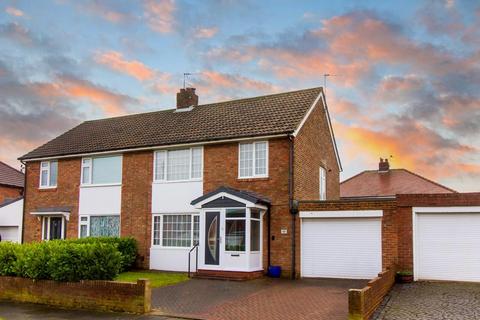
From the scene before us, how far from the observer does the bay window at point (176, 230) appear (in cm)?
2223

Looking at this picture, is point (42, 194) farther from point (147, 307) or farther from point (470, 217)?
point (470, 217)

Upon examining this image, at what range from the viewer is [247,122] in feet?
74.7

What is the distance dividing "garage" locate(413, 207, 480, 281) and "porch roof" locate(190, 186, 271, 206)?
558cm

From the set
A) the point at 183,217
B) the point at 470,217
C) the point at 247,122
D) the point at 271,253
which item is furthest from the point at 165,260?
the point at 470,217

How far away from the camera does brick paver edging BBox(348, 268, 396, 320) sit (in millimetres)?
11609

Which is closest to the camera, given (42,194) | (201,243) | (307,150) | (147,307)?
(147,307)

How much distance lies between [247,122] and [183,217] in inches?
196

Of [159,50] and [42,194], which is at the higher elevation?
[159,50]

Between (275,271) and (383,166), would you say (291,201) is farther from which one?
(383,166)

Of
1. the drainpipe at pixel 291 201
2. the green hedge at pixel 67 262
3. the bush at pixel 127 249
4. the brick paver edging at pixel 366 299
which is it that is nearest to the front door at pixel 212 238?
the drainpipe at pixel 291 201

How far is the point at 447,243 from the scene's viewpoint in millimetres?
18594

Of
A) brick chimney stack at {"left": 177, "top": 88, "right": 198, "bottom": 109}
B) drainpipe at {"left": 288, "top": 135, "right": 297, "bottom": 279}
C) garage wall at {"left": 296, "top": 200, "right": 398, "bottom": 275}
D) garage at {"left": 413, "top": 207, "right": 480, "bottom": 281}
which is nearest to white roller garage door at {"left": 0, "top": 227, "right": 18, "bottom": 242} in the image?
brick chimney stack at {"left": 177, "top": 88, "right": 198, "bottom": 109}

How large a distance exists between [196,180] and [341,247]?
6.82m

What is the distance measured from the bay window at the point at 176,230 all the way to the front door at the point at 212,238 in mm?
1649
